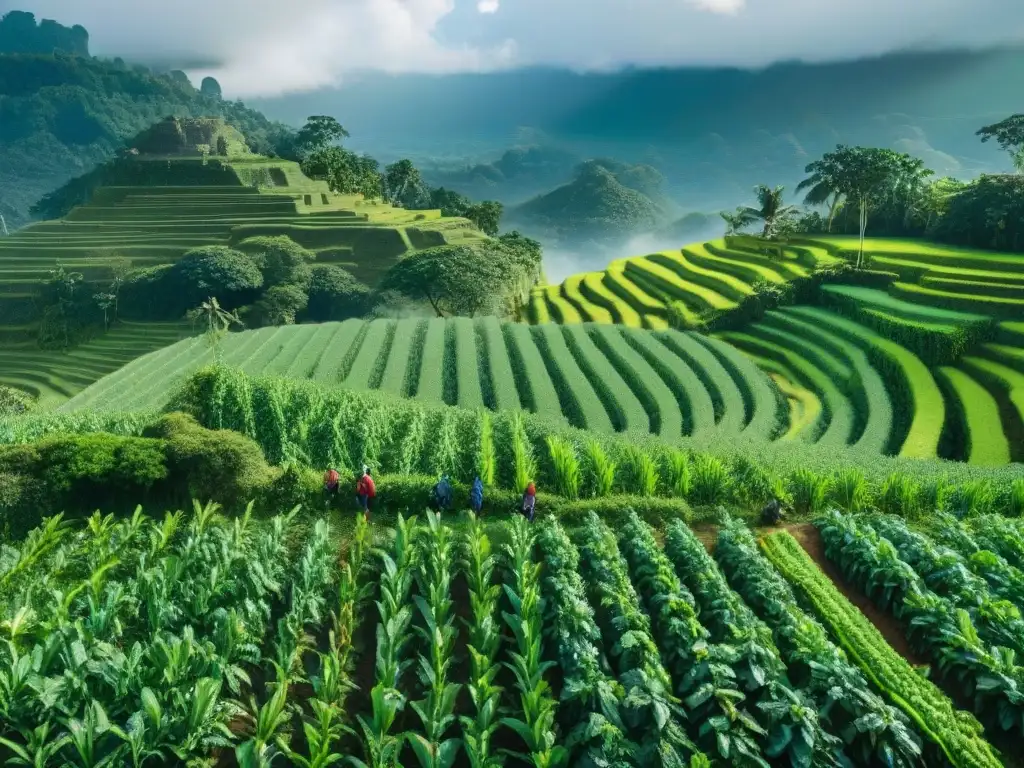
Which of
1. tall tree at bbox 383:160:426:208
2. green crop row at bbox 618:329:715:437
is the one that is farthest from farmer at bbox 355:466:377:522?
tall tree at bbox 383:160:426:208

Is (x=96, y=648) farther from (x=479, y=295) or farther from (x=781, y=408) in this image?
(x=479, y=295)

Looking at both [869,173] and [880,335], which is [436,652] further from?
[869,173]

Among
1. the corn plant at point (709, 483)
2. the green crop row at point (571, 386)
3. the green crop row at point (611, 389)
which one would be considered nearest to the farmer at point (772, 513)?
the corn plant at point (709, 483)

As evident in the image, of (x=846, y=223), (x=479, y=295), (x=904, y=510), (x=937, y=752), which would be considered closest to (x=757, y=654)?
(x=937, y=752)

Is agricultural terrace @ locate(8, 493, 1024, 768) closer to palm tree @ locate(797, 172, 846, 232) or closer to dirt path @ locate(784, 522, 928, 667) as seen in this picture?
dirt path @ locate(784, 522, 928, 667)

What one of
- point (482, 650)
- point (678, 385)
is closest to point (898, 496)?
point (482, 650)

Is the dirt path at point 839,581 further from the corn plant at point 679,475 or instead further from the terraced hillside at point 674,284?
the terraced hillside at point 674,284
